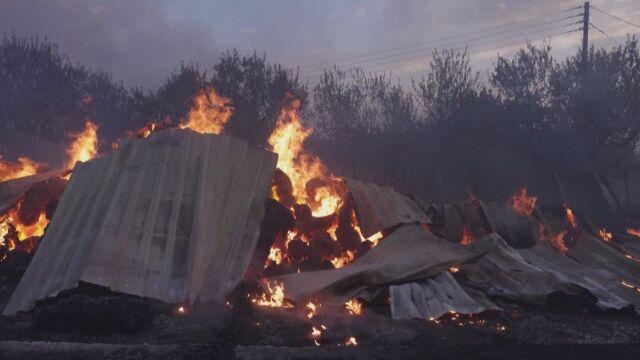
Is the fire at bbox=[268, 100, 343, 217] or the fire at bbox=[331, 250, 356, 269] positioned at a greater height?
the fire at bbox=[268, 100, 343, 217]

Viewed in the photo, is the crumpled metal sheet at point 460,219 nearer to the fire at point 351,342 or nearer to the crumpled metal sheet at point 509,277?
the crumpled metal sheet at point 509,277

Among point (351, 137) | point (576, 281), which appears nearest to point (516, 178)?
point (351, 137)

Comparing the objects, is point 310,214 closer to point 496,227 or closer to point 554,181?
point 496,227

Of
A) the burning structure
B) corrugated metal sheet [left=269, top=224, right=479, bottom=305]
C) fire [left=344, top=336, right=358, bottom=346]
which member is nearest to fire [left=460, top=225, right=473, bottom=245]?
the burning structure

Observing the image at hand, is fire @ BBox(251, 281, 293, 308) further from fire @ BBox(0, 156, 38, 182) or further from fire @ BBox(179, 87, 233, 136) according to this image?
fire @ BBox(0, 156, 38, 182)

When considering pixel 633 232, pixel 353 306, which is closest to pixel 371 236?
pixel 353 306

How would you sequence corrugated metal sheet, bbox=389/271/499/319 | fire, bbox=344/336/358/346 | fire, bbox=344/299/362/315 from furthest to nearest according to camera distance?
fire, bbox=344/299/362/315
corrugated metal sheet, bbox=389/271/499/319
fire, bbox=344/336/358/346

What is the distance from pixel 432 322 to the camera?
6285 millimetres

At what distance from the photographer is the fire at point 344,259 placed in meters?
8.91

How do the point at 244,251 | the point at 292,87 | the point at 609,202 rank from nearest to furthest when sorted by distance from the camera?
the point at 244,251
the point at 609,202
the point at 292,87

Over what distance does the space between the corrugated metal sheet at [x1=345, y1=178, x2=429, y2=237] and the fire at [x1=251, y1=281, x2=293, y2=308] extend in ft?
7.82

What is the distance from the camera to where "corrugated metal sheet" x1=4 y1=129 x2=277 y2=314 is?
666cm

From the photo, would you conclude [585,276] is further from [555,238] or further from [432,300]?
[432,300]

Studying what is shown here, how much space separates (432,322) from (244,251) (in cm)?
299
